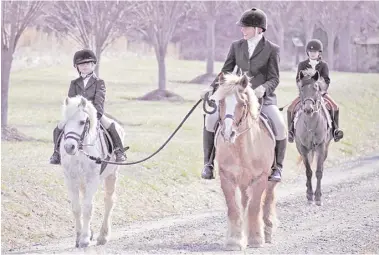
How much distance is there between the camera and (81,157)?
12.7 m

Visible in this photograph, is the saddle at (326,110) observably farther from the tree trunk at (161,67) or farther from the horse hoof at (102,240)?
the tree trunk at (161,67)

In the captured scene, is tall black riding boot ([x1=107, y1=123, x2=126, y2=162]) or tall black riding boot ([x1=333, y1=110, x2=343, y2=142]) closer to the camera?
tall black riding boot ([x1=107, y1=123, x2=126, y2=162])

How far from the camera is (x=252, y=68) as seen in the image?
12898 millimetres

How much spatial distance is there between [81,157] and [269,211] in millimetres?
2958

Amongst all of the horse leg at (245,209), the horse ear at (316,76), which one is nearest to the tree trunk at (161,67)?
the horse ear at (316,76)

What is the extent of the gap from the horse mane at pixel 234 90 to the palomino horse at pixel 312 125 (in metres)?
5.46

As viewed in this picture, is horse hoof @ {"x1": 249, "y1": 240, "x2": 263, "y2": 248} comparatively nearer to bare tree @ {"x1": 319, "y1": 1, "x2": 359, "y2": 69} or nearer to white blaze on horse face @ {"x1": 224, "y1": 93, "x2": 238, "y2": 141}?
white blaze on horse face @ {"x1": 224, "y1": 93, "x2": 238, "y2": 141}

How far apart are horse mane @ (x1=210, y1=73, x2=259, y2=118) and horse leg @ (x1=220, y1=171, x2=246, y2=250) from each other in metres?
1.02

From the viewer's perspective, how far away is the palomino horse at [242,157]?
11680mm

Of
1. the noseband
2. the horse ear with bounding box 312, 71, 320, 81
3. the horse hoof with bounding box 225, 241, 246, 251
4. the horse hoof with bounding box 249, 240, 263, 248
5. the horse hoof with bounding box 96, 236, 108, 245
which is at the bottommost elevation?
the horse hoof with bounding box 96, 236, 108, 245

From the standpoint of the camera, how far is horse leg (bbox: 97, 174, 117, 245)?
44.7 feet

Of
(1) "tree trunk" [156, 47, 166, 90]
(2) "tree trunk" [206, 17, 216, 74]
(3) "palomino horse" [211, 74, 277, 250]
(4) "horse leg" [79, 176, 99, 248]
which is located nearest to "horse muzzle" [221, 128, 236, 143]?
(3) "palomino horse" [211, 74, 277, 250]

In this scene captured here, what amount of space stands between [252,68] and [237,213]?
2.09 meters

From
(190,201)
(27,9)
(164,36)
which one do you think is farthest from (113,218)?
(164,36)
